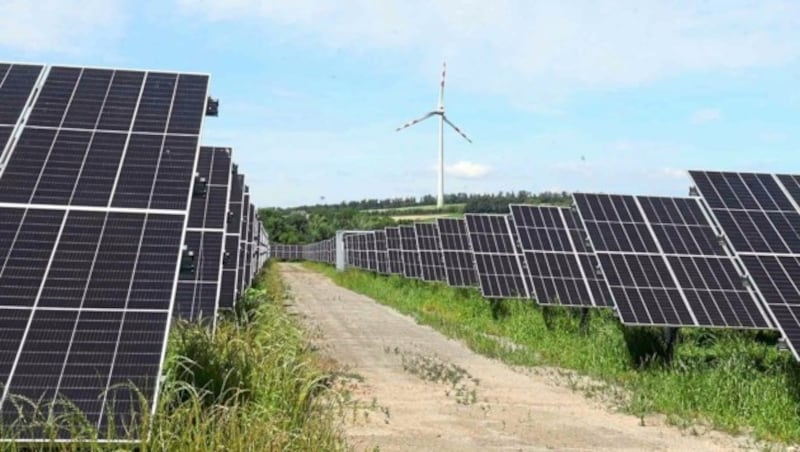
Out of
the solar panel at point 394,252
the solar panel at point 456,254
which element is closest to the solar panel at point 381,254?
the solar panel at point 394,252

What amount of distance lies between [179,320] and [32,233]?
3.54 meters

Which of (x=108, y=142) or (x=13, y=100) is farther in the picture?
(x=13, y=100)

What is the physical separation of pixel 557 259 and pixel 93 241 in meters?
Answer: 15.7

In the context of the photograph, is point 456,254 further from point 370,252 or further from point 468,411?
point 468,411

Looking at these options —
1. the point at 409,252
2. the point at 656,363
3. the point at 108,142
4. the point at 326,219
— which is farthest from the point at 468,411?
the point at 326,219

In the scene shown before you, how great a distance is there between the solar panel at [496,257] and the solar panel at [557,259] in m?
0.91

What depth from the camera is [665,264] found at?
15.6 m

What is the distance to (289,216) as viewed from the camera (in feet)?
415

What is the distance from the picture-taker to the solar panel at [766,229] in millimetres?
12109

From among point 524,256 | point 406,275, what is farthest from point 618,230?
point 406,275

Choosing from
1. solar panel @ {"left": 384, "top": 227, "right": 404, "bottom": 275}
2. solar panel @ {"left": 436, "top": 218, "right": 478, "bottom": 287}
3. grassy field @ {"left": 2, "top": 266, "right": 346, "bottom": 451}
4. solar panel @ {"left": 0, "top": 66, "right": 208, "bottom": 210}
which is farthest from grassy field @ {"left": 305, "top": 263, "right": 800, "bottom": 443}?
solar panel @ {"left": 384, "top": 227, "right": 404, "bottom": 275}

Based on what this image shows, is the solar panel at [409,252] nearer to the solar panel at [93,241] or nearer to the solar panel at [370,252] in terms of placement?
the solar panel at [370,252]

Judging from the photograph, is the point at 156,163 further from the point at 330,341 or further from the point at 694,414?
the point at 330,341

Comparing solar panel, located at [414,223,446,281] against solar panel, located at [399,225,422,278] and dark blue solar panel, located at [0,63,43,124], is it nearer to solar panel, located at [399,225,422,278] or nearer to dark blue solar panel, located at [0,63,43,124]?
solar panel, located at [399,225,422,278]
